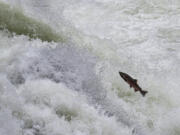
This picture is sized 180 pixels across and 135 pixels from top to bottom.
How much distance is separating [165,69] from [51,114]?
2.26m

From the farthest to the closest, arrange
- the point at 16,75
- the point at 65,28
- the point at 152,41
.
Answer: the point at 152,41, the point at 65,28, the point at 16,75

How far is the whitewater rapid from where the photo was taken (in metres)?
2.87

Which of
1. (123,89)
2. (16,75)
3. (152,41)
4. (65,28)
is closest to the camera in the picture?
(16,75)

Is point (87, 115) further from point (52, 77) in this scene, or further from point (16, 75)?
point (16, 75)

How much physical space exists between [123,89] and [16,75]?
121 cm

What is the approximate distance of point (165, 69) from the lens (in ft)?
15.0

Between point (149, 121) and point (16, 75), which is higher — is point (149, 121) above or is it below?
below

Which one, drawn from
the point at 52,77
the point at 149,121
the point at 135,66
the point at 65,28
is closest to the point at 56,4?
the point at 65,28

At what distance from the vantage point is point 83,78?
358 centimetres

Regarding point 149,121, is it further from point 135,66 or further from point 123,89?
point 135,66

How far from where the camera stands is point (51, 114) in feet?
9.39

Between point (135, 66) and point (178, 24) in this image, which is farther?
point (178, 24)

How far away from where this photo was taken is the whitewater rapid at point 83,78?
9.40 feet

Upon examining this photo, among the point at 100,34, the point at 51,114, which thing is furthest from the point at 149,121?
the point at 100,34
